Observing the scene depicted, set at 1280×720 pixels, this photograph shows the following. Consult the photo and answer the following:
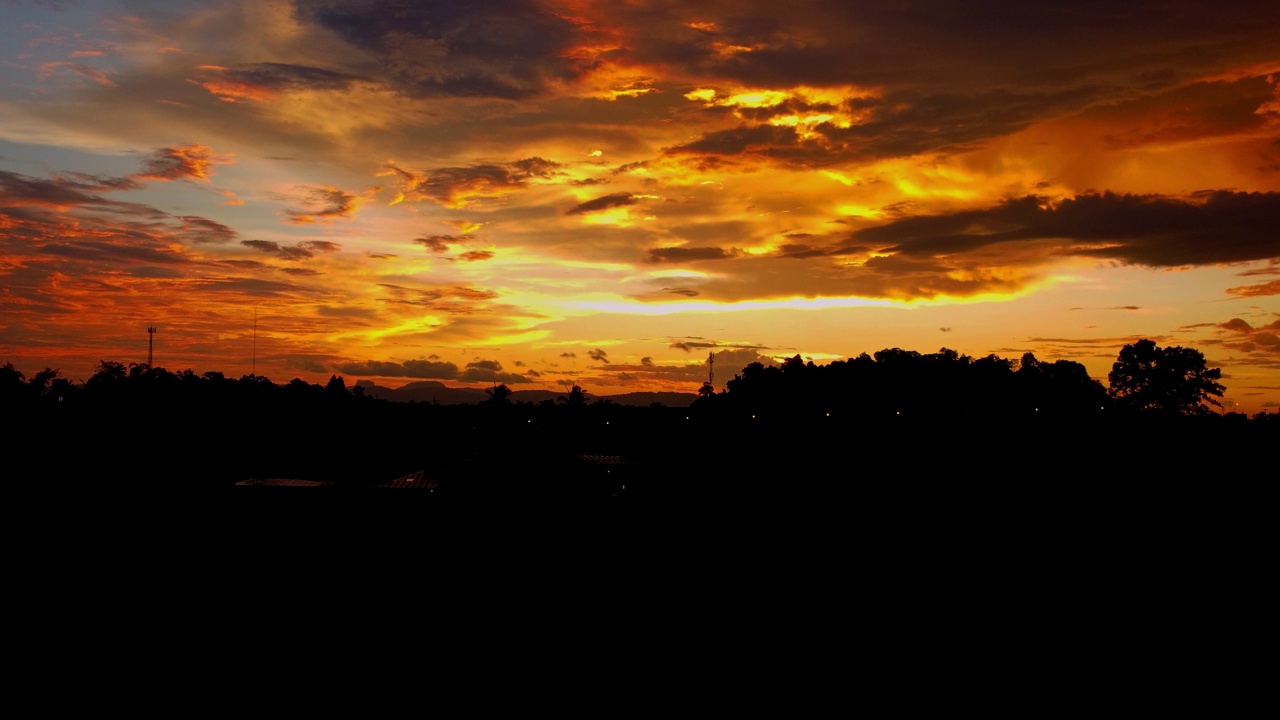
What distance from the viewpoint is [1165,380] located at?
148875 millimetres

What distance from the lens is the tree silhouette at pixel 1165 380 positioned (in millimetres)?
147250

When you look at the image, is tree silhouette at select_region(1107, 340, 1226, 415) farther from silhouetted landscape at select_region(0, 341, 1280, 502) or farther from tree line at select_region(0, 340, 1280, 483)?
silhouetted landscape at select_region(0, 341, 1280, 502)

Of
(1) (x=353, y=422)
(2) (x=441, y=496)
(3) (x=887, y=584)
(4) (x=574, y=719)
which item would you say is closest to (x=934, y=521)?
(3) (x=887, y=584)

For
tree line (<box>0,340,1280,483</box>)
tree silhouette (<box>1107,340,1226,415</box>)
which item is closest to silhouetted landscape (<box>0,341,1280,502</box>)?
tree line (<box>0,340,1280,483</box>)

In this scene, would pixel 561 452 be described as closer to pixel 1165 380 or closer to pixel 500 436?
pixel 500 436

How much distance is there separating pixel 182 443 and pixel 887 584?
6024cm

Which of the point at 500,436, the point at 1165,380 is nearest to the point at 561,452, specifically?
the point at 500,436

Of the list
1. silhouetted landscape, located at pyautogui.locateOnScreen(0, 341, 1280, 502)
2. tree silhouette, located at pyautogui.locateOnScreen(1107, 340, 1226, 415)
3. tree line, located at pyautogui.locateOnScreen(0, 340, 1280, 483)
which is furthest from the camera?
tree silhouette, located at pyautogui.locateOnScreen(1107, 340, 1226, 415)

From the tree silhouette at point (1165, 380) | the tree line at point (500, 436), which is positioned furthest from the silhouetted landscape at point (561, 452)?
the tree silhouette at point (1165, 380)

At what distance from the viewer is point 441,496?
44719 millimetres

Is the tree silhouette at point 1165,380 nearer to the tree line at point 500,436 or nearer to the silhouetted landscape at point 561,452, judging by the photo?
the tree line at point 500,436

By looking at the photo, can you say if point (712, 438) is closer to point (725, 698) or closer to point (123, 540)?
point (123, 540)

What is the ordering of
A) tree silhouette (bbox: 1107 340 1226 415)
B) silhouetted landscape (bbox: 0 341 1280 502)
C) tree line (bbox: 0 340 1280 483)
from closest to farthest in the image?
silhouetted landscape (bbox: 0 341 1280 502) < tree line (bbox: 0 340 1280 483) < tree silhouette (bbox: 1107 340 1226 415)

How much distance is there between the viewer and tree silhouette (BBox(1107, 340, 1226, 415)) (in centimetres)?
14725
